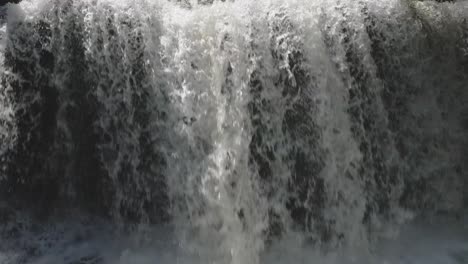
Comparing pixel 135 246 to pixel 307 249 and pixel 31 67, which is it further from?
pixel 31 67

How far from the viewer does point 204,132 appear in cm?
412

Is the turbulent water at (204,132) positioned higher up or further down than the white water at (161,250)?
higher up

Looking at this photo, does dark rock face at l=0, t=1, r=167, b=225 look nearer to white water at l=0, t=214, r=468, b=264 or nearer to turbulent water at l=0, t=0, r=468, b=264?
turbulent water at l=0, t=0, r=468, b=264

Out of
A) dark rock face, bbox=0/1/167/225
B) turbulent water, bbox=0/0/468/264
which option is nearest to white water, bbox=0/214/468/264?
turbulent water, bbox=0/0/468/264

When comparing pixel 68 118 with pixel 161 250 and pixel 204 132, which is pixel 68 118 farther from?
pixel 161 250

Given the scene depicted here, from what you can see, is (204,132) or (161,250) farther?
(161,250)

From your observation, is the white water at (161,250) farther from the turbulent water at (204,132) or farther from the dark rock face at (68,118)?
the dark rock face at (68,118)

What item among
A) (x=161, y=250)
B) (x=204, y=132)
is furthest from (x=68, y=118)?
(x=161, y=250)

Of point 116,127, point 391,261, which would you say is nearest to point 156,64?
point 116,127

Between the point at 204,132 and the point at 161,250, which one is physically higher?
the point at 204,132

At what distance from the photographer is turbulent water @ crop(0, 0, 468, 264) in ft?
13.6

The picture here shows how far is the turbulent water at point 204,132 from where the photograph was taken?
4137mm

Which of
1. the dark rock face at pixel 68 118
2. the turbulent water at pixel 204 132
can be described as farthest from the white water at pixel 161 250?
the dark rock face at pixel 68 118

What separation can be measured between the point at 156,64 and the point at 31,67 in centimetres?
102
